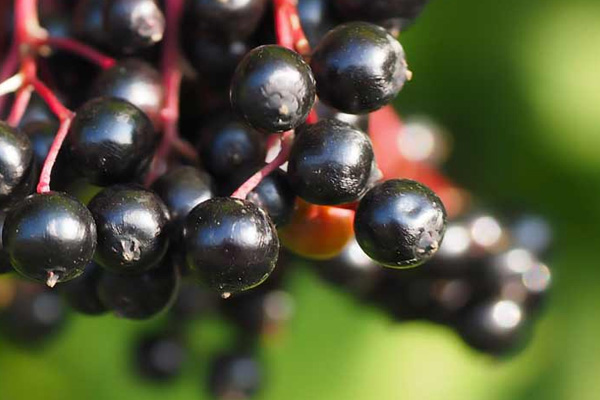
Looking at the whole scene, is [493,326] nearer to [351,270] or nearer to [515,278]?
[515,278]

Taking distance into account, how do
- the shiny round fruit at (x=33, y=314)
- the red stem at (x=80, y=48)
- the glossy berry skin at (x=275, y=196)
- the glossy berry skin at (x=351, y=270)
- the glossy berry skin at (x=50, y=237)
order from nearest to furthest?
the glossy berry skin at (x=50, y=237) < the glossy berry skin at (x=275, y=196) < the red stem at (x=80, y=48) < the glossy berry skin at (x=351, y=270) < the shiny round fruit at (x=33, y=314)

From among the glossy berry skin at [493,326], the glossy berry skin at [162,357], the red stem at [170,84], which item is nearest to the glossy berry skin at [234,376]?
the glossy berry skin at [162,357]

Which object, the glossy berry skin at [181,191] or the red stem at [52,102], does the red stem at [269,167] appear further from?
the red stem at [52,102]

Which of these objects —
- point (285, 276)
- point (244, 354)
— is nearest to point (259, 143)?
point (285, 276)

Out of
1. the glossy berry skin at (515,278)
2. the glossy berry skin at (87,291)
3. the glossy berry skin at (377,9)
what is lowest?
the glossy berry skin at (515,278)

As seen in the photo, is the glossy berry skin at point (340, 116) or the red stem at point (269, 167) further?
the glossy berry skin at point (340, 116)

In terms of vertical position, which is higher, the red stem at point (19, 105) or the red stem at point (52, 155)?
Answer: the red stem at point (52, 155)
